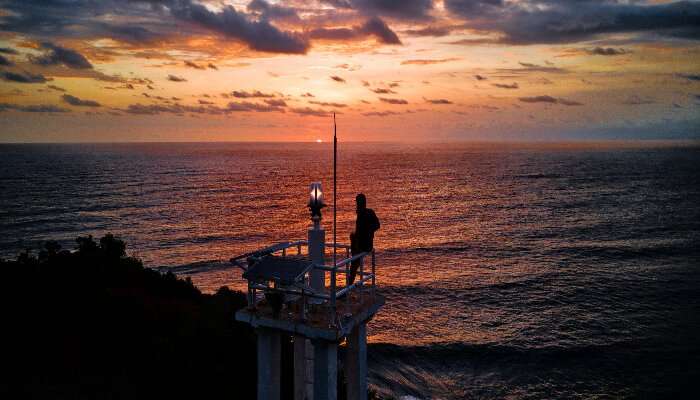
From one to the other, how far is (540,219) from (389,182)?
50834 mm

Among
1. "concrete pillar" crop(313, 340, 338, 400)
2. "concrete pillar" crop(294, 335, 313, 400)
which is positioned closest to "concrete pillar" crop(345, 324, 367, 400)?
"concrete pillar" crop(294, 335, 313, 400)

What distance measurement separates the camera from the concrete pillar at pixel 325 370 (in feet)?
25.8

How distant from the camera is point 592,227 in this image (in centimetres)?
5644

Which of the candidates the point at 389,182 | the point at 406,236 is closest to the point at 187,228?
the point at 406,236

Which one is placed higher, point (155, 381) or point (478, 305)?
point (155, 381)

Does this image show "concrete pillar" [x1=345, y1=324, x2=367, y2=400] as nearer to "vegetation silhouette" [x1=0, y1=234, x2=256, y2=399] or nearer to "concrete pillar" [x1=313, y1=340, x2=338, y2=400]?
"concrete pillar" [x1=313, y1=340, x2=338, y2=400]

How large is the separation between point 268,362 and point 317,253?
1994mm

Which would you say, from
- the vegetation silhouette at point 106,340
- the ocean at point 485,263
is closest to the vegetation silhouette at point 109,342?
the vegetation silhouette at point 106,340

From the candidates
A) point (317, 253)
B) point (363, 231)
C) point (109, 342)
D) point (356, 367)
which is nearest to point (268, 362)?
point (356, 367)

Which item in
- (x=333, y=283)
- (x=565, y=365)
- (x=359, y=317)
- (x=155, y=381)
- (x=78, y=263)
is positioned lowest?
(x=565, y=365)

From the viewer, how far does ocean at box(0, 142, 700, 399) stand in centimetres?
2352

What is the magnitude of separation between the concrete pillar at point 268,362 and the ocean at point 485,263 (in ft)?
44.4

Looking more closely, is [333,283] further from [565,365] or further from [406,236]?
[406,236]

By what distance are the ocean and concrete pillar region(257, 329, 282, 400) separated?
44.4 ft
